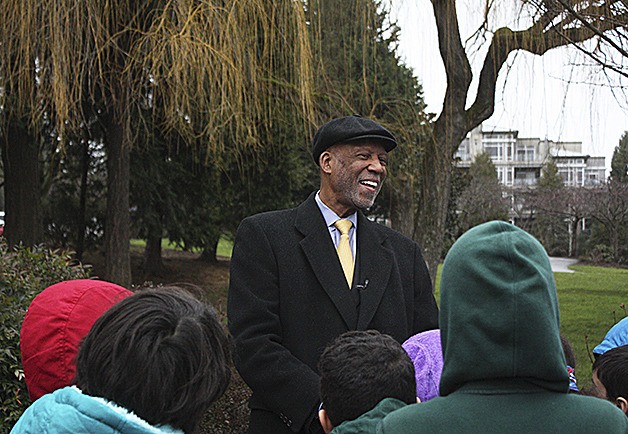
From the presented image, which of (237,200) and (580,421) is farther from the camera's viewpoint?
(237,200)

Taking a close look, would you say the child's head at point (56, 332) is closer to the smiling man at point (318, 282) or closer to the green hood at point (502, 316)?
the smiling man at point (318, 282)

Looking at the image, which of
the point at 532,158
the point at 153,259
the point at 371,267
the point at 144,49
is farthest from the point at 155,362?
the point at 153,259

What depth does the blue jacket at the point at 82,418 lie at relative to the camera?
144 centimetres

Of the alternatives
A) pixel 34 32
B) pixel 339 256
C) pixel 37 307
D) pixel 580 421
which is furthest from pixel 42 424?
pixel 34 32

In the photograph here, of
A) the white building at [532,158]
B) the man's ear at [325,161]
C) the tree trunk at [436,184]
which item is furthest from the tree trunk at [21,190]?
the man's ear at [325,161]

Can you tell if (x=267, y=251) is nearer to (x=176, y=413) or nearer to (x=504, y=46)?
(x=176, y=413)

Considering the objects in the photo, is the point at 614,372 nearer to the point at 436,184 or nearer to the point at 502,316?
the point at 502,316

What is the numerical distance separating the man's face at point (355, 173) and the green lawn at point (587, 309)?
3124 millimetres

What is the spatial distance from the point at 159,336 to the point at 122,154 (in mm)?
4727

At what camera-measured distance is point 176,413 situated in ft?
4.98

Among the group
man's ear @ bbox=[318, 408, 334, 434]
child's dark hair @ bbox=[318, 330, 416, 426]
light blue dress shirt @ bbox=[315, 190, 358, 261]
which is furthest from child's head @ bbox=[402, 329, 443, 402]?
light blue dress shirt @ bbox=[315, 190, 358, 261]

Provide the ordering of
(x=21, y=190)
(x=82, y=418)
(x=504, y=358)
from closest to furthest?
1. (x=504, y=358)
2. (x=82, y=418)
3. (x=21, y=190)

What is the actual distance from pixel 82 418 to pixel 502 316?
88cm

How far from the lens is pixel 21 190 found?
739 centimetres
